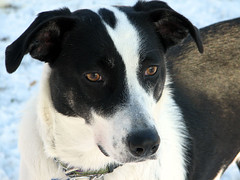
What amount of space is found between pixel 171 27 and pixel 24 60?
323 cm

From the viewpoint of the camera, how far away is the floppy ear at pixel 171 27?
276cm

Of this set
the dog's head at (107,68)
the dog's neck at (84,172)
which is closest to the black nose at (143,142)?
the dog's head at (107,68)

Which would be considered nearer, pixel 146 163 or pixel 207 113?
pixel 146 163

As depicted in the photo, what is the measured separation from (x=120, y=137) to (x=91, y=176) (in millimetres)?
652

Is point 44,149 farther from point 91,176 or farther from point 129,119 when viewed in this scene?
point 129,119

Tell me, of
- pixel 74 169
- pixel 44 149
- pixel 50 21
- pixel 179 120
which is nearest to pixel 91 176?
pixel 74 169

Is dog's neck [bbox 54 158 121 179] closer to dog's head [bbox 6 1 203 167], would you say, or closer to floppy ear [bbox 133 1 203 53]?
dog's head [bbox 6 1 203 167]

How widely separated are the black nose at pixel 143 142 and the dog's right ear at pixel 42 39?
81cm

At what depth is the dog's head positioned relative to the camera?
235cm

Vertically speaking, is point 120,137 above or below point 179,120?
above

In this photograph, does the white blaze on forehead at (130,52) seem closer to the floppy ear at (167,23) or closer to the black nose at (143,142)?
the black nose at (143,142)

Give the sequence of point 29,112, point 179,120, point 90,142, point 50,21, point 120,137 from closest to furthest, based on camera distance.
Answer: point 120,137, point 50,21, point 90,142, point 29,112, point 179,120

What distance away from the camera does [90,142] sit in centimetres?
277

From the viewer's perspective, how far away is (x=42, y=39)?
8.59 feet
